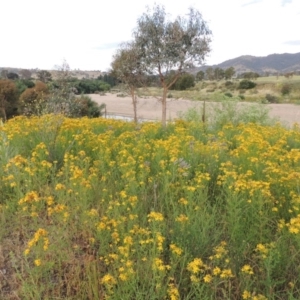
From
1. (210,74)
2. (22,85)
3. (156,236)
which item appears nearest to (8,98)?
(22,85)

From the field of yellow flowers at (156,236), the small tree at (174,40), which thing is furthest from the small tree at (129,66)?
the field of yellow flowers at (156,236)

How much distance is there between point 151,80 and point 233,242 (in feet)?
54.9

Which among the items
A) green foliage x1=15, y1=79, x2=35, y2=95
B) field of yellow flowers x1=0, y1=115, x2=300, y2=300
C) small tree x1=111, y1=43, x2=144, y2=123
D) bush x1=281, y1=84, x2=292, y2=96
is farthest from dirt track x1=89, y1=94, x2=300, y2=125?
bush x1=281, y1=84, x2=292, y2=96

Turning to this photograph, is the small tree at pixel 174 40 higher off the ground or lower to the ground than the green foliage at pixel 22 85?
higher

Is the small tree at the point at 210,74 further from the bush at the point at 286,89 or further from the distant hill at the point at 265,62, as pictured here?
the distant hill at the point at 265,62

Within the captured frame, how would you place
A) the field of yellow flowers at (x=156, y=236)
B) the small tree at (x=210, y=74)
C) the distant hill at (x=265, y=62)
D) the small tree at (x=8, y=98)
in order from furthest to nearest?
1. the distant hill at (x=265, y=62)
2. the small tree at (x=210, y=74)
3. the small tree at (x=8, y=98)
4. the field of yellow flowers at (x=156, y=236)

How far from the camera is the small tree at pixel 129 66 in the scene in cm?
1704

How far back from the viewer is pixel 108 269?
2398 millimetres

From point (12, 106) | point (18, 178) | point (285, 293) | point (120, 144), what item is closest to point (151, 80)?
point (120, 144)

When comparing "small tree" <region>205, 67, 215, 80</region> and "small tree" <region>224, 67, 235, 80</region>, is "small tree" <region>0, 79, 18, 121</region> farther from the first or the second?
"small tree" <region>205, 67, 215, 80</region>

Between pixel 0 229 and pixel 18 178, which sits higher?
pixel 18 178

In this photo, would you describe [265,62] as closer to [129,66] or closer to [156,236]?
[129,66]

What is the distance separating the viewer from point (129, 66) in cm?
1852

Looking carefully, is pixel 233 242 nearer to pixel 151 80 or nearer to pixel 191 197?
pixel 191 197
